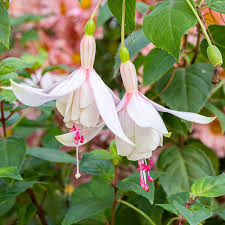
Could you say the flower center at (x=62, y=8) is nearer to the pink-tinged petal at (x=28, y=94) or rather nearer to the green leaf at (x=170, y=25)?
the green leaf at (x=170, y=25)

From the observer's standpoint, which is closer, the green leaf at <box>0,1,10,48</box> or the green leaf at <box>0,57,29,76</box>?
the green leaf at <box>0,1,10,48</box>

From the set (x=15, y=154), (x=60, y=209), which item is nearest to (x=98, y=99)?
(x=15, y=154)

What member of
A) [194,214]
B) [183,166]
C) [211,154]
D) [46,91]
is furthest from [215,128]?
[46,91]

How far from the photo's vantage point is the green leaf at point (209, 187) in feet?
1.76

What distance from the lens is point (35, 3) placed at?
1675 millimetres

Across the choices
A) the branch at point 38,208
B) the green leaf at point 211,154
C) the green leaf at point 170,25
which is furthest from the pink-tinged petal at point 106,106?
the green leaf at point 211,154

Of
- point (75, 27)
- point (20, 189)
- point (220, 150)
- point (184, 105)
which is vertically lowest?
point (220, 150)

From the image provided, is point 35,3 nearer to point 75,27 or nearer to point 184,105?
point 75,27

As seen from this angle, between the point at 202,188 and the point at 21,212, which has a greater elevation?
the point at 202,188

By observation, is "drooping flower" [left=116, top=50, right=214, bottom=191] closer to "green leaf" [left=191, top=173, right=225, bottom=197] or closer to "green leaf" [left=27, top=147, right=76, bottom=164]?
"green leaf" [left=191, top=173, right=225, bottom=197]

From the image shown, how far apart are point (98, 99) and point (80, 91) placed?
3 centimetres

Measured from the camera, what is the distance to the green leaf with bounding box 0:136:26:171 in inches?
26.4

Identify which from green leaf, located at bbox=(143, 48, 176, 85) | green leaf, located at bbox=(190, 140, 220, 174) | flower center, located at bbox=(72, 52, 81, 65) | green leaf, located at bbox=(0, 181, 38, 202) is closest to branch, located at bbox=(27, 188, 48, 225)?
green leaf, located at bbox=(0, 181, 38, 202)

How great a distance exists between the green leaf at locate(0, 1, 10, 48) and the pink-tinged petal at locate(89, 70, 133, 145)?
0.15 meters
